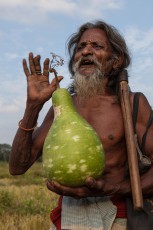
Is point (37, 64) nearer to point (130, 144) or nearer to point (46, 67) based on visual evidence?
point (46, 67)

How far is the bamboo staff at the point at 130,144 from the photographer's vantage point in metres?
3.00

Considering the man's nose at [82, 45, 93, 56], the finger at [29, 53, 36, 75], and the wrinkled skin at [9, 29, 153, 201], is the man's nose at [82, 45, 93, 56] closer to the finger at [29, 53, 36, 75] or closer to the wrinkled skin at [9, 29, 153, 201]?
the wrinkled skin at [9, 29, 153, 201]

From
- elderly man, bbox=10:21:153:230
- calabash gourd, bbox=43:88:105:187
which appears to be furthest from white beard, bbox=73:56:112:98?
calabash gourd, bbox=43:88:105:187

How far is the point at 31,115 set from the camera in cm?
349

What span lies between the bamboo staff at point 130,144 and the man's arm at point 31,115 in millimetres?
488

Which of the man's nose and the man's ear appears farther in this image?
the man's ear

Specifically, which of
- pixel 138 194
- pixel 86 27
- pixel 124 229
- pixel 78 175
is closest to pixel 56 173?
pixel 78 175

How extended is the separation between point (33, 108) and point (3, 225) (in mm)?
3717

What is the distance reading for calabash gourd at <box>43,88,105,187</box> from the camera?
2746 mm

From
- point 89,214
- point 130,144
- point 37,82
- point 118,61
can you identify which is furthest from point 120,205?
point 118,61

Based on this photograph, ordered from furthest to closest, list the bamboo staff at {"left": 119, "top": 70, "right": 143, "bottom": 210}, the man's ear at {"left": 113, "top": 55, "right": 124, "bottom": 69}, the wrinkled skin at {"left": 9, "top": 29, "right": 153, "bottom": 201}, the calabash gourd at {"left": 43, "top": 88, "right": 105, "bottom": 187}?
1. the man's ear at {"left": 113, "top": 55, "right": 124, "bottom": 69}
2. the wrinkled skin at {"left": 9, "top": 29, "right": 153, "bottom": 201}
3. the bamboo staff at {"left": 119, "top": 70, "right": 143, "bottom": 210}
4. the calabash gourd at {"left": 43, "top": 88, "right": 105, "bottom": 187}

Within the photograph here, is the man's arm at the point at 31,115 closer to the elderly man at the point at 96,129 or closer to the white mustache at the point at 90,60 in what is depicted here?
the elderly man at the point at 96,129

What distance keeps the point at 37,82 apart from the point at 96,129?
0.55 m

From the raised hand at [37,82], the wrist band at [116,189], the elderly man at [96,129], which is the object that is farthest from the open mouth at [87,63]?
the wrist band at [116,189]
